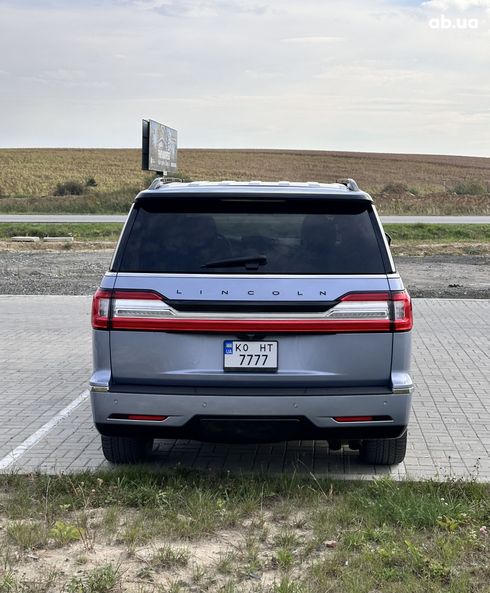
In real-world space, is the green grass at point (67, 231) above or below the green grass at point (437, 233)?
above

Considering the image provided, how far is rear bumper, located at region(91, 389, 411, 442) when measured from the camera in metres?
5.20

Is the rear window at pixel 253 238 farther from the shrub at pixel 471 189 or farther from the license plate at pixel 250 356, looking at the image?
the shrub at pixel 471 189

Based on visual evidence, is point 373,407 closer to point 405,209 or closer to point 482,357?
point 482,357

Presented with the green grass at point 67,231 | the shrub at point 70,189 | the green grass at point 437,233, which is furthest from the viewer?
the shrub at point 70,189

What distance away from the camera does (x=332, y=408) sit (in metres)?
5.22

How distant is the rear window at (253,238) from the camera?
5305 mm

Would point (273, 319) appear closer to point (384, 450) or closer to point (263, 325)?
point (263, 325)

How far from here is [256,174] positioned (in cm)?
7769

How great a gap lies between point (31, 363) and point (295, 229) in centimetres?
531

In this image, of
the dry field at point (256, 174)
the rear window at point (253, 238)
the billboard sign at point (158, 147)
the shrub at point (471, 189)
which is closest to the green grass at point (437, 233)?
the billboard sign at point (158, 147)

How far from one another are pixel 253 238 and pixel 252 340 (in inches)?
25.9

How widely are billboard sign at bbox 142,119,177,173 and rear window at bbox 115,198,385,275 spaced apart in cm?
2926

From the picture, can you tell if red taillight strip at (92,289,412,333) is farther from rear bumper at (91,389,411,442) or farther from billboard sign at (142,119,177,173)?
billboard sign at (142,119,177,173)

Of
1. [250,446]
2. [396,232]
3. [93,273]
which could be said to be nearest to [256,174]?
[396,232]
